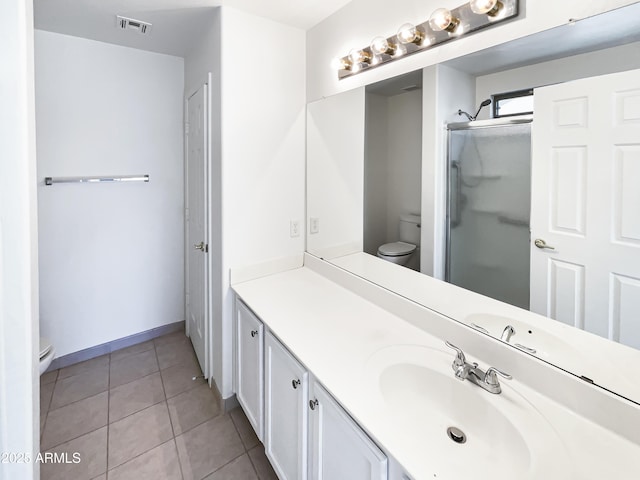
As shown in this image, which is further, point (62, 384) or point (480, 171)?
point (62, 384)

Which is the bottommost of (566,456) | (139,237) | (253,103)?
(566,456)

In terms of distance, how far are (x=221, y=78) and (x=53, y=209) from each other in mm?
1560

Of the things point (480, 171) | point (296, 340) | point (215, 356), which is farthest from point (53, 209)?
point (480, 171)

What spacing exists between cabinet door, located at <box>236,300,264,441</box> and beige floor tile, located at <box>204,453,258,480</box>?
0.15 m

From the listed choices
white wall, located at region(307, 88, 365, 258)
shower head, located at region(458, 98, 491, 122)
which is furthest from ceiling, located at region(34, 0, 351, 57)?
shower head, located at region(458, 98, 491, 122)

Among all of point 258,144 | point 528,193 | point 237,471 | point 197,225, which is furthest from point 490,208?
point 197,225

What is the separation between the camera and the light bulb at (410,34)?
1.32 m

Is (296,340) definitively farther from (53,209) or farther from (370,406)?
(53,209)

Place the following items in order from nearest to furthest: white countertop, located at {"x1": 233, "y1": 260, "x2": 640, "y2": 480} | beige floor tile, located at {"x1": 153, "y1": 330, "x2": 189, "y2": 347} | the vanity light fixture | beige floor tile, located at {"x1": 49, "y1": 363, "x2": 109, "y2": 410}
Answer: white countertop, located at {"x1": 233, "y1": 260, "x2": 640, "y2": 480}, the vanity light fixture, beige floor tile, located at {"x1": 49, "y1": 363, "x2": 109, "y2": 410}, beige floor tile, located at {"x1": 153, "y1": 330, "x2": 189, "y2": 347}

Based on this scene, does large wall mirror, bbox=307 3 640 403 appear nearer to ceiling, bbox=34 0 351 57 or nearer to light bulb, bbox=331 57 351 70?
light bulb, bbox=331 57 351 70

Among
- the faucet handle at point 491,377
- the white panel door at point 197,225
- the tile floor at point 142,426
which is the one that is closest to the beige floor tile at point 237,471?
the tile floor at point 142,426

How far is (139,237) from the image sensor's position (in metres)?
2.66

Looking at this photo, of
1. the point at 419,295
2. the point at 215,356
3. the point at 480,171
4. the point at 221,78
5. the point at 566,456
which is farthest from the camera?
the point at 215,356

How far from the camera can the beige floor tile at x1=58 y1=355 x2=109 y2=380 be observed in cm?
Answer: 236
